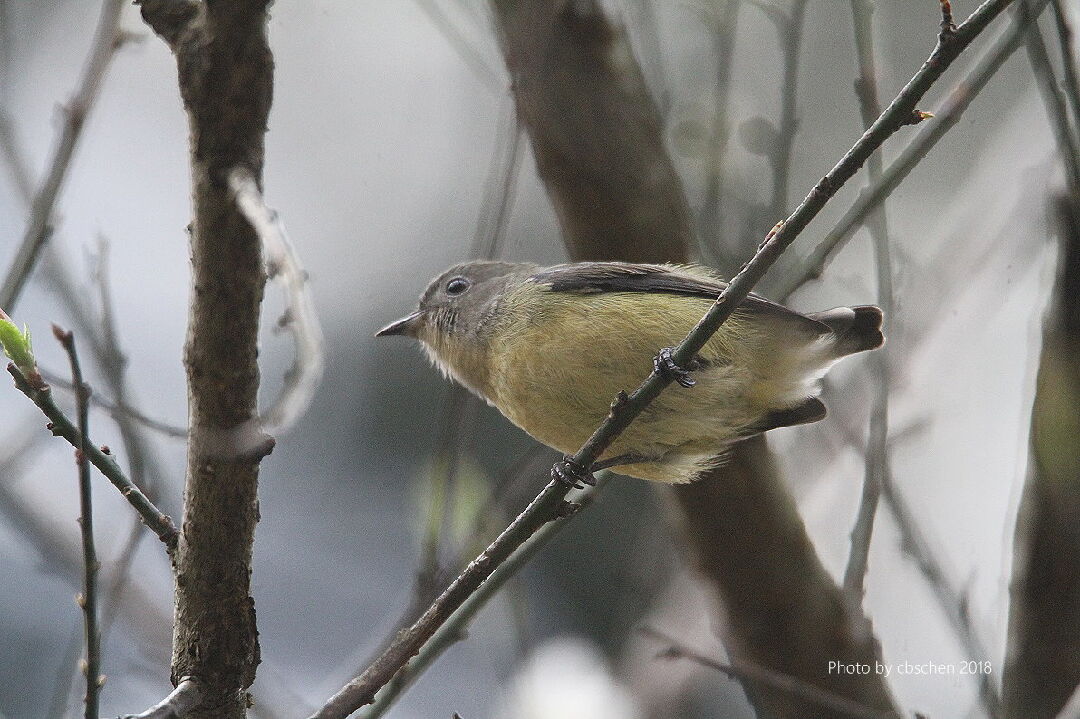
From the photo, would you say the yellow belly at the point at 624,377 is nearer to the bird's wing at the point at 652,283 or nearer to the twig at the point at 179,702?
the bird's wing at the point at 652,283

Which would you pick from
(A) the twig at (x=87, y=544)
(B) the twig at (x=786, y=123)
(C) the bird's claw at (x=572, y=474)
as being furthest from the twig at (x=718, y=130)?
(A) the twig at (x=87, y=544)

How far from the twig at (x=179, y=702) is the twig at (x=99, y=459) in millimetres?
346

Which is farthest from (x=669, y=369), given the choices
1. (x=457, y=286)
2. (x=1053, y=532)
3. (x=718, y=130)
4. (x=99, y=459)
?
→ (x=457, y=286)

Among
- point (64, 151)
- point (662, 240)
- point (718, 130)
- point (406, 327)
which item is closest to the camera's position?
point (64, 151)

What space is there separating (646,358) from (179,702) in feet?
6.67

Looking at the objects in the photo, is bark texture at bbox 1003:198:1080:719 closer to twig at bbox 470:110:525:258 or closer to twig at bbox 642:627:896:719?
twig at bbox 642:627:896:719

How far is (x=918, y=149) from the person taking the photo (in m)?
3.51

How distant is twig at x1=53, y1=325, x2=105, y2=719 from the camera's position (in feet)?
6.61

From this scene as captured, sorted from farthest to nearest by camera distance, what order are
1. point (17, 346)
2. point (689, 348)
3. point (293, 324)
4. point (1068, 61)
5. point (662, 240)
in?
1. point (662, 240)
2. point (1068, 61)
3. point (689, 348)
4. point (17, 346)
5. point (293, 324)

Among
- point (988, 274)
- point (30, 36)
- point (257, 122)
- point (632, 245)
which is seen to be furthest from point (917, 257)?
point (30, 36)

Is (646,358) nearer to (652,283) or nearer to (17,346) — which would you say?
(652,283)

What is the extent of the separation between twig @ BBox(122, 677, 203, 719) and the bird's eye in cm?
276

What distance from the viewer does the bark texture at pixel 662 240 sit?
461cm

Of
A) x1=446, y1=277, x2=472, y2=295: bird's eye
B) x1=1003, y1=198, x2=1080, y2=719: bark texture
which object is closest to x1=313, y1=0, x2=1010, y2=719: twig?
x1=1003, y1=198, x2=1080, y2=719: bark texture
